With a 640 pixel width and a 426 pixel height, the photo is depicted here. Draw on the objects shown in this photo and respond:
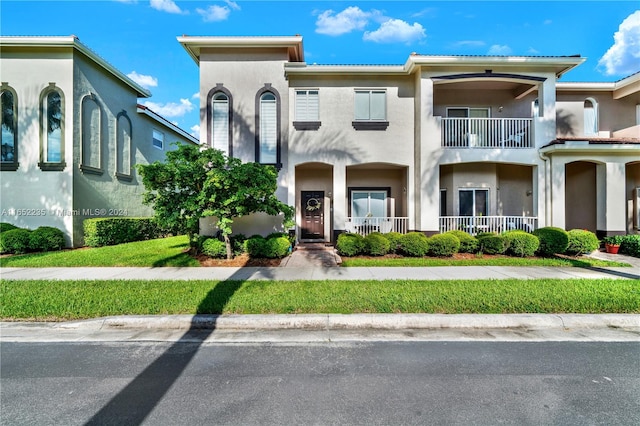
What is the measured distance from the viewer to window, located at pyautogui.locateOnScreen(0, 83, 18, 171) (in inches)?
449

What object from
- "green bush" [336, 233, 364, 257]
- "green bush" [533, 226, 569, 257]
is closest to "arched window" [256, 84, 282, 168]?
"green bush" [336, 233, 364, 257]

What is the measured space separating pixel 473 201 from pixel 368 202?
4452 millimetres

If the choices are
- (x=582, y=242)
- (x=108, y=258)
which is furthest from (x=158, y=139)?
(x=582, y=242)

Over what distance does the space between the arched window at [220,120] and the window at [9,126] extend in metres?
7.73

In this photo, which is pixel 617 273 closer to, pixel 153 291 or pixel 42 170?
pixel 153 291

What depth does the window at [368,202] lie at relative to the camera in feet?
43.8

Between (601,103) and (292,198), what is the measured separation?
48.5 feet

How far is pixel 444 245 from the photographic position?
947 centimetres

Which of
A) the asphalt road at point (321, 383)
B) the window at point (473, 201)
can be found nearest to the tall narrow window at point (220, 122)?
the asphalt road at point (321, 383)

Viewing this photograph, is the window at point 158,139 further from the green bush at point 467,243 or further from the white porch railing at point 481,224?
the green bush at point 467,243

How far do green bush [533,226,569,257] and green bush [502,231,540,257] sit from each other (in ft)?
0.98

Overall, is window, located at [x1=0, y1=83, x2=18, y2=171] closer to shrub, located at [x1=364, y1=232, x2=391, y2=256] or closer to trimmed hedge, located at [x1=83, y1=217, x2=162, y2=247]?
trimmed hedge, located at [x1=83, y1=217, x2=162, y2=247]

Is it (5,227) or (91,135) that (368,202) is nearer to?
(91,135)

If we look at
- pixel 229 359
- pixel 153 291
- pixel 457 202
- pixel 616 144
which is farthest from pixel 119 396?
pixel 616 144
